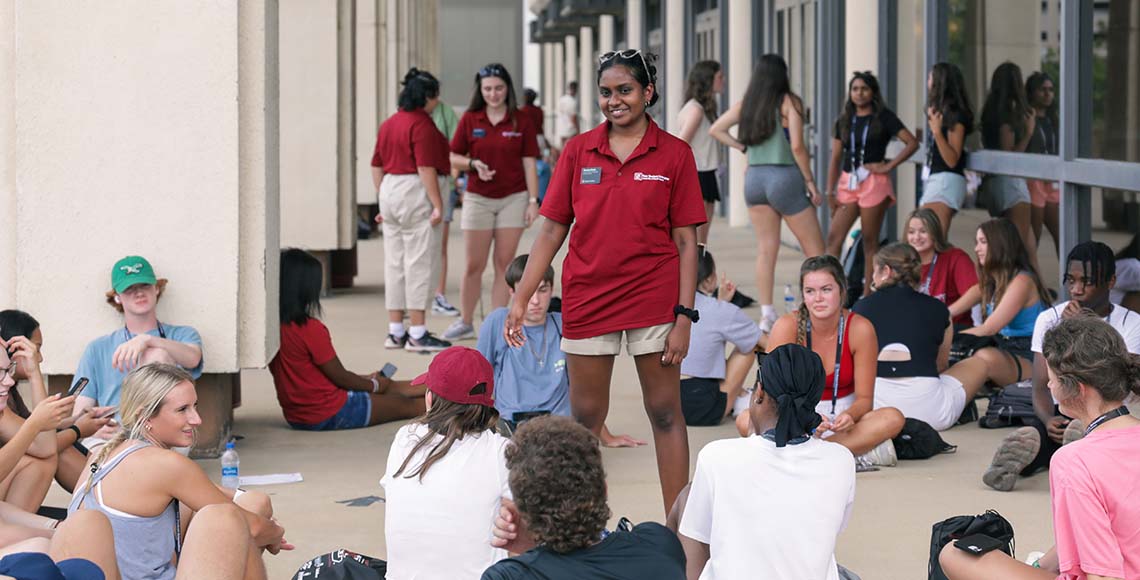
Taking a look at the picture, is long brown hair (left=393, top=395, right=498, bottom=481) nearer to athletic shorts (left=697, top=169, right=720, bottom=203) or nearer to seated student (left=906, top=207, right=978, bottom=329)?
seated student (left=906, top=207, right=978, bottom=329)

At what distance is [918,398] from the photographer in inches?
269

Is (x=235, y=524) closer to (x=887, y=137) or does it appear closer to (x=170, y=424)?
(x=170, y=424)

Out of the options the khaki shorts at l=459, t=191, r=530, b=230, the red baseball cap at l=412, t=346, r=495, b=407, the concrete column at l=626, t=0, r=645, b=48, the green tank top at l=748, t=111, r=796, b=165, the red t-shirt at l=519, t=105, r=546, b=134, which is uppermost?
the concrete column at l=626, t=0, r=645, b=48

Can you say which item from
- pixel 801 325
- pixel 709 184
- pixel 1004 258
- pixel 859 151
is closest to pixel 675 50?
pixel 709 184

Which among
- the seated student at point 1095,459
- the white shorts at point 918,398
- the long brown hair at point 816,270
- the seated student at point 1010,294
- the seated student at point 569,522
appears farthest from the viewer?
the seated student at point 1010,294

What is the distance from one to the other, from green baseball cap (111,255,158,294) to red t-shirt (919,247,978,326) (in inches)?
166

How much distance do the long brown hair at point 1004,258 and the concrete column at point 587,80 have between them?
97.2ft

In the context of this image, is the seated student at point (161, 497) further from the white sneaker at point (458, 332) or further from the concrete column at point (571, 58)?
the concrete column at point (571, 58)

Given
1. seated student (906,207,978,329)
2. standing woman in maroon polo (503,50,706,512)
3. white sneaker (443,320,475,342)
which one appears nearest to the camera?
standing woman in maroon polo (503,50,706,512)

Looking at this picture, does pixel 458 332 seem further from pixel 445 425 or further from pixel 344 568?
pixel 445 425

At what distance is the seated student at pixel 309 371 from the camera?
7055mm

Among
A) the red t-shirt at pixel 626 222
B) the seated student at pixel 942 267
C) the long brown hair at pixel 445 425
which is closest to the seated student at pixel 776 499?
the long brown hair at pixel 445 425

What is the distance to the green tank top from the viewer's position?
9508 mm

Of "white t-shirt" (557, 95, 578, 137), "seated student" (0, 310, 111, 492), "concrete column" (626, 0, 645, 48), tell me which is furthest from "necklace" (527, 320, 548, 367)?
"concrete column" (626, 0, 645, 48)
